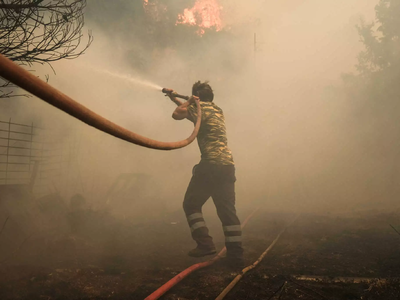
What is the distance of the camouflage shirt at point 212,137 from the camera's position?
3189mm

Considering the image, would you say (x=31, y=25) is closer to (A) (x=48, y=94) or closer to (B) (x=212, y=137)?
(B) (x=212, y=137)

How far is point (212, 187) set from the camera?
123 inches

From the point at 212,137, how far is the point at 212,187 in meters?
0.67

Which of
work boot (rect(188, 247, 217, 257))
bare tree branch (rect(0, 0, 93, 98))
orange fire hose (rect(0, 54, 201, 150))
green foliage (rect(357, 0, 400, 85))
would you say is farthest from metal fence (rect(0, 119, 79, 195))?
green foliage (rect(357, 0, 400, 85))

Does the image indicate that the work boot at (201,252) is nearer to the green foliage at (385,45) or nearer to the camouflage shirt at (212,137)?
the camouflage shirt at (212,137)

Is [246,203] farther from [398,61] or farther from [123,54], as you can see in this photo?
[398,61]

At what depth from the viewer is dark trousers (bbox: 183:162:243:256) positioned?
9.41ft

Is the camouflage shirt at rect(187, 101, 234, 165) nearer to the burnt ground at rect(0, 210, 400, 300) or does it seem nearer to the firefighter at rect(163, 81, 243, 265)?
the firefighter at rect(163, 81, 243, 265)

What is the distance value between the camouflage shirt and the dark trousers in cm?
11

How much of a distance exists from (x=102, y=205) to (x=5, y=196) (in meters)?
2.46

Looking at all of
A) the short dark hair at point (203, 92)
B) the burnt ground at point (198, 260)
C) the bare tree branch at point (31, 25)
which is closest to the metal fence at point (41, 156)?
the burnt ground at point (198, 260)

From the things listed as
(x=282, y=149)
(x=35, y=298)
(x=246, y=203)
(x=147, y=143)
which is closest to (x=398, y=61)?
(x=282, y=149)

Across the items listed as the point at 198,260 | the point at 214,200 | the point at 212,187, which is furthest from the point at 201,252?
the point at 212,187

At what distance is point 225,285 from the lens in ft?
7.39
